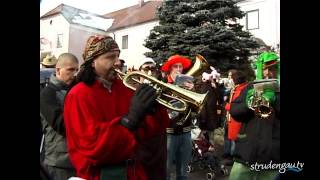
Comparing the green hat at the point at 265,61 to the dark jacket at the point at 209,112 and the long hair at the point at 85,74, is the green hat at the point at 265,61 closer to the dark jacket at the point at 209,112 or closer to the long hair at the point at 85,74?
the dark jacket at the point at 209,112

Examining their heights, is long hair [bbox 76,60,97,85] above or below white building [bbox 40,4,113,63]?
below

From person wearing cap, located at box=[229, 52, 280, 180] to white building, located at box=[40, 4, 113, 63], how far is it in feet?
4.93

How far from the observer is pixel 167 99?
382cm

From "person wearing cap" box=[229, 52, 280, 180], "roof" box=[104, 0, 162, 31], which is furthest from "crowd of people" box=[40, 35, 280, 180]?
"person wearing cap" box=[229, 52, 280, 180]

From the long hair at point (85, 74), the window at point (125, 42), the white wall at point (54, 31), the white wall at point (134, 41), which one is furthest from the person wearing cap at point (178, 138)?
the white wall at point (54, 31)

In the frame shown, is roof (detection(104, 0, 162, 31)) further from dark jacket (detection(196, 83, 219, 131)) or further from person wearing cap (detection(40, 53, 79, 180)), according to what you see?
dark jacket (detection(196, 83, 219, 131))

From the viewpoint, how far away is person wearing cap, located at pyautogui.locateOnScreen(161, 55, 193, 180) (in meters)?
4.08

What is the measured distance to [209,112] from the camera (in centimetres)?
420

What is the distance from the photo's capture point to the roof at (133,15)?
13.4 feet

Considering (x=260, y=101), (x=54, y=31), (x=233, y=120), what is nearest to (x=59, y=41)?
(x=54, y=31)

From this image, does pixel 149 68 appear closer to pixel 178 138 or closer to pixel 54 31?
pixel 178 138

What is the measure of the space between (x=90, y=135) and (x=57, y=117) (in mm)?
324
